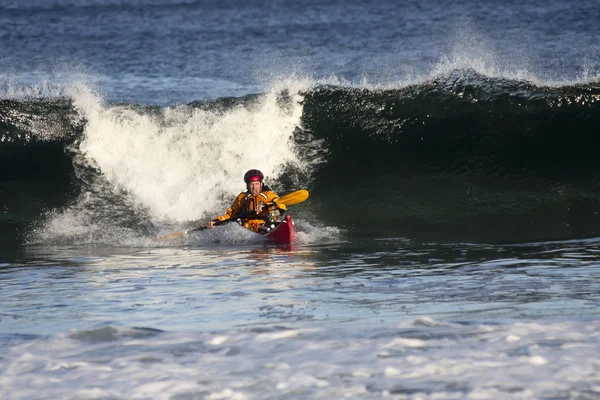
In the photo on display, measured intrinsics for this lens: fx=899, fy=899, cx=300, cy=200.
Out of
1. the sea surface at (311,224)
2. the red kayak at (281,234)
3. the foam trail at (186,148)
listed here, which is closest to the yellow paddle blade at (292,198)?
the sea surface at (311,224)

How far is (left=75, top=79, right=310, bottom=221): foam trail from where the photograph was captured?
1691cm

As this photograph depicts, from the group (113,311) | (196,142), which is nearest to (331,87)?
(196,142)

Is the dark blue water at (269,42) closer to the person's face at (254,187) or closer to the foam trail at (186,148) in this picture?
the foam trail at (186,148)

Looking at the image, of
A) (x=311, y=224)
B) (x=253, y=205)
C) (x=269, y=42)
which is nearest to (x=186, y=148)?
(x=311, y=224)

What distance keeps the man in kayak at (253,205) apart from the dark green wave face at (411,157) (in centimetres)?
165

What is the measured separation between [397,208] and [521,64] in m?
21.0

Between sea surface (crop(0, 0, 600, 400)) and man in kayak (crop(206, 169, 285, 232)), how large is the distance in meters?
0.47

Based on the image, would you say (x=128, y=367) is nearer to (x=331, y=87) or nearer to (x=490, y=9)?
(x=331, y=87)

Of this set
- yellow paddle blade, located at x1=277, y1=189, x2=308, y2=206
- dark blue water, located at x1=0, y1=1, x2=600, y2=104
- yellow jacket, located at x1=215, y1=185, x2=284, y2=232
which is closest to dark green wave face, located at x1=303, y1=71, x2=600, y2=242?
yellow paddle blade, located at x1=277, y1=189, x2=308, y2=206

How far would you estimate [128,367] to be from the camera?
5.16 m

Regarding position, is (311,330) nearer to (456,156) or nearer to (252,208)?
(252,208)

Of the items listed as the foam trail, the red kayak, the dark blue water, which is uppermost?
the dark blue water

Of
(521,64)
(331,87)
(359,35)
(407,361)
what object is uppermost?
(359,35)

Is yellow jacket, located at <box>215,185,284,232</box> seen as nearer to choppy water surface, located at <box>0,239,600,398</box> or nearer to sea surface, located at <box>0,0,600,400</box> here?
sea surface, located at <box>0,0,600,400</box>
